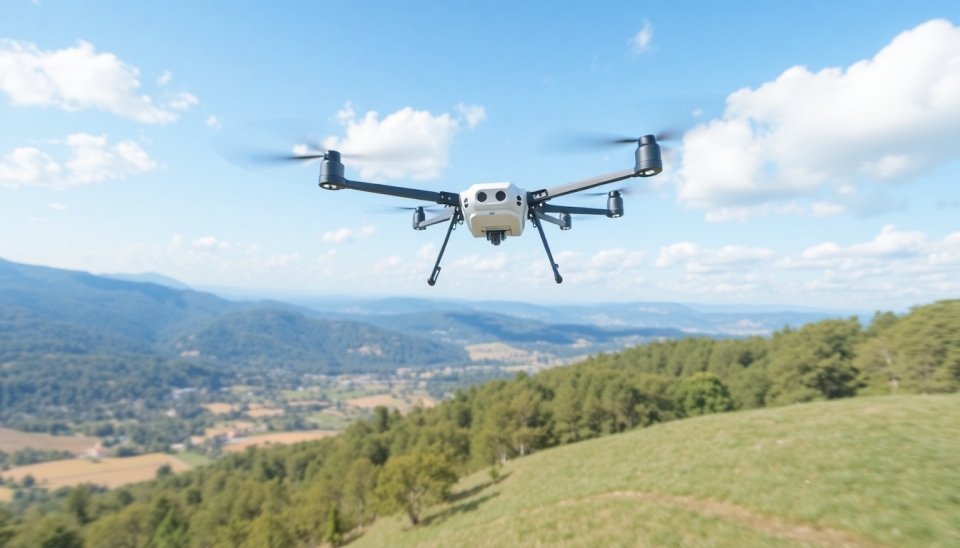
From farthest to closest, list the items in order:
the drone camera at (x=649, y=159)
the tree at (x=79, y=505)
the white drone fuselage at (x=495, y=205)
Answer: the tree at (x=79, y=505) < the white drone fuselage at (x=495, y=205) < the drone camera at (x=649, y=159)

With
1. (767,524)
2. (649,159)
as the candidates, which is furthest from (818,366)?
(649,159)

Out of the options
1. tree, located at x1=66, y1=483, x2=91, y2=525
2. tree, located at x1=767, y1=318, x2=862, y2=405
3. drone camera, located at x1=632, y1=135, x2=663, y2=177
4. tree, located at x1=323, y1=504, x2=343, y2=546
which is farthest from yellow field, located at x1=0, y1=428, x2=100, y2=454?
drone camera, located at x1=632, y1=135, x2=663, y2=177

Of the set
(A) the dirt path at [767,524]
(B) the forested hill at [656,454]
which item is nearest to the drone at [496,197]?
(A) the dirt path at [767,524]

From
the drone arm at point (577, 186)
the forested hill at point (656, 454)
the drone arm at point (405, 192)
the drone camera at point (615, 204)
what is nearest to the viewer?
the drone arm at point (577, 186)

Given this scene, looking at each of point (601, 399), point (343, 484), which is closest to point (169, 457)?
point (343, 484)

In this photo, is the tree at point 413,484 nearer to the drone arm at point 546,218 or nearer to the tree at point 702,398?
the drone arm at point 546,218

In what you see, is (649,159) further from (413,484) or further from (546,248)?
(413,484)
